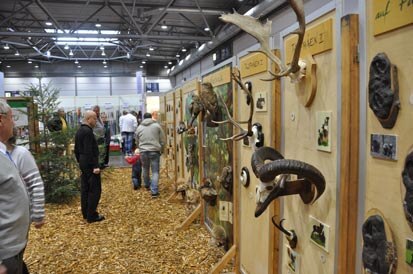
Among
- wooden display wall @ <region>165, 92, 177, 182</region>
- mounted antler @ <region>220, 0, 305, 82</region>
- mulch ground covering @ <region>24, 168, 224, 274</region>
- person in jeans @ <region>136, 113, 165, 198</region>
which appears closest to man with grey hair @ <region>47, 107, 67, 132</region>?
mulch ground covering @ <region>24, 168, 224, 274</region>

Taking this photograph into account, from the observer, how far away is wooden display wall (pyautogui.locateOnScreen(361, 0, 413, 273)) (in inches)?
46.9

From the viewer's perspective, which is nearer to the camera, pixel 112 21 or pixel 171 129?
pixel 171 129

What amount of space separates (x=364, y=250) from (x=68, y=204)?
615 cm

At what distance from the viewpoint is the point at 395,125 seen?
1.25 meters

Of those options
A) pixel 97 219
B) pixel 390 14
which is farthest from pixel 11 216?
pixel 97 219

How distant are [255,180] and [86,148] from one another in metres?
3.20

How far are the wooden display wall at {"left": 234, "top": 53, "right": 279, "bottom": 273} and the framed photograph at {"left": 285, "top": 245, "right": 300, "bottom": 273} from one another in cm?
21

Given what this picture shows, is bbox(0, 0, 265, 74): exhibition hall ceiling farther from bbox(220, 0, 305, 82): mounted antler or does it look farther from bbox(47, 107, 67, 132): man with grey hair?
bbox(220, 0, 305, 82): mounted antler

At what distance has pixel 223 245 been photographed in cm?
385

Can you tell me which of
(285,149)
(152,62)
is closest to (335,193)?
(285,149)

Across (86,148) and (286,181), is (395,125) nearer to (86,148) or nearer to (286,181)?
(286,181)

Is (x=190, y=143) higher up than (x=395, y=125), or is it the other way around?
(x=395, y=125)

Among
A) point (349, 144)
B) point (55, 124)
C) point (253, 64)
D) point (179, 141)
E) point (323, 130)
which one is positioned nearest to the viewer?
point (349, 144)

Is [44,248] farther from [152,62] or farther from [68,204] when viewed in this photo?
[152,62]
